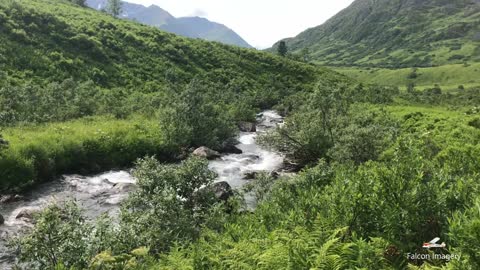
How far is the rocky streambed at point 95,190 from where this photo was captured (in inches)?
959

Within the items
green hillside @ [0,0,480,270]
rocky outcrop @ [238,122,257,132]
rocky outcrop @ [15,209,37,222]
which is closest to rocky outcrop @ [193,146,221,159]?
green hillside @ [0,0,480,270]

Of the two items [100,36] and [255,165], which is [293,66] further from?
[255,165]

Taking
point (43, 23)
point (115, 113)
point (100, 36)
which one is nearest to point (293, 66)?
point (100, 36)

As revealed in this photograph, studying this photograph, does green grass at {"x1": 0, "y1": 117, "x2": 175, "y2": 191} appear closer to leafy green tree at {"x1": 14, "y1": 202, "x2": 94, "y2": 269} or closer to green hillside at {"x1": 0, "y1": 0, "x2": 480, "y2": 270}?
green hillside at {"x1": 0, "y1": 0, "x2": 480, "y2": 270}

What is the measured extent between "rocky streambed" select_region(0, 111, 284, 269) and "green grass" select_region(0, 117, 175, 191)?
1544 mm

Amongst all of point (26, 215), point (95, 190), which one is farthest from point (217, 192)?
point (26, 215)

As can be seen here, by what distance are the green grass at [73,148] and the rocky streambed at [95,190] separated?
154 cm

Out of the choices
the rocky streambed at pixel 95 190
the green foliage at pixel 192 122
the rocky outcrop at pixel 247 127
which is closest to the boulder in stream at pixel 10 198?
the rocky streambed at pixel 95 190

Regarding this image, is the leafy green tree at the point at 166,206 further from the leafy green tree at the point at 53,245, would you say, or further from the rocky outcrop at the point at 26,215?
the rocky outcrop at the point at 26,215

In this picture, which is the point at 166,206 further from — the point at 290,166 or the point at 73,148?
the point at 290,166

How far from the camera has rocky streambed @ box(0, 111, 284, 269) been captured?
24.4 meters

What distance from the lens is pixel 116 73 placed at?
78.1 m

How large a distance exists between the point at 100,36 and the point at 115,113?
44.7 metres

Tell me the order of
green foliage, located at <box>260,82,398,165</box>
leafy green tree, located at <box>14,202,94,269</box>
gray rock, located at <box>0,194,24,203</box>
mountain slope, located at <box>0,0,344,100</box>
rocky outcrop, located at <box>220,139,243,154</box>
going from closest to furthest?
leafy green tree, located at <box>14,202,94,269</box> < gray rock, located at <box>0,194,24,203</box> < green foliage, located at <box>260,82,398,165</box> < rocky outcrop, located at <box>220,139,243,154</box> < mountain slope, located at <box>0,0,344,100</box>
